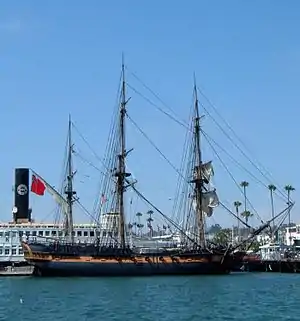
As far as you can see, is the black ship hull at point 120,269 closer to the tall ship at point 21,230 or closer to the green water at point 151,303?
the green water at point 151,303

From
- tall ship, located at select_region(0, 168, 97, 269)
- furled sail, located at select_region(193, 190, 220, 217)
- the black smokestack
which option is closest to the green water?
furled sail, located at select_region(193, 190, 220, 217)

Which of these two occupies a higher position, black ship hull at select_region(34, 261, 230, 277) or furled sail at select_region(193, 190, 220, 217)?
furled sail at select_region(193, 190, 220, 217)

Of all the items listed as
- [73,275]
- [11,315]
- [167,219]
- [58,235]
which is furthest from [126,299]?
[58,235]

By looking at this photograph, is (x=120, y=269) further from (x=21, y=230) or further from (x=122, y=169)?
(x=21, y=230)

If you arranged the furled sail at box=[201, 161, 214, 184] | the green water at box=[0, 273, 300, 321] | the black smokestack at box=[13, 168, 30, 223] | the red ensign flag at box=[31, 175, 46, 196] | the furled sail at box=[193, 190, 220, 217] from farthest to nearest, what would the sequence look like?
1. the black smokestack at box=[13, 168, 30, 223]
2. the red ensign flag at box=[31, 175, 46, 196]
3. the furled sail at box=[201, 161, 214, 184]
4. the furled sail at box=[193, 190, 220, 217]
5. the green water at box=[0, 273, 300, 321]

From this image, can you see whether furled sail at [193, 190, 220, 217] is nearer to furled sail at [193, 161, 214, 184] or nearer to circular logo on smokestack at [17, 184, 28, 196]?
furled sail at [193, 161, 214, 184]

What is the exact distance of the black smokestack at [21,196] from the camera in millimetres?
139750

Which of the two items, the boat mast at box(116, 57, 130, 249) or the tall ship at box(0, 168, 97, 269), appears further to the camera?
the tall ship at box(0, 168, 97, 269)

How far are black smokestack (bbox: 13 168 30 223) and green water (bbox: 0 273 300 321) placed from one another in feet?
211

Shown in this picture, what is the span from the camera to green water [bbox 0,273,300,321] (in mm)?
46375

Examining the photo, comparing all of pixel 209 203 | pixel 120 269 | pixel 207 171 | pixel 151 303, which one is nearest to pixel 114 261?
pixel 120 269

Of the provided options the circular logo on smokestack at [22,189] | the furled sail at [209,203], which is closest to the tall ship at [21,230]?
the circular logo on smokestack at [22,189]

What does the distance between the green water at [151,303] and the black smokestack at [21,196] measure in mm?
64212

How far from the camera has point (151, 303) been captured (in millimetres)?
55312
